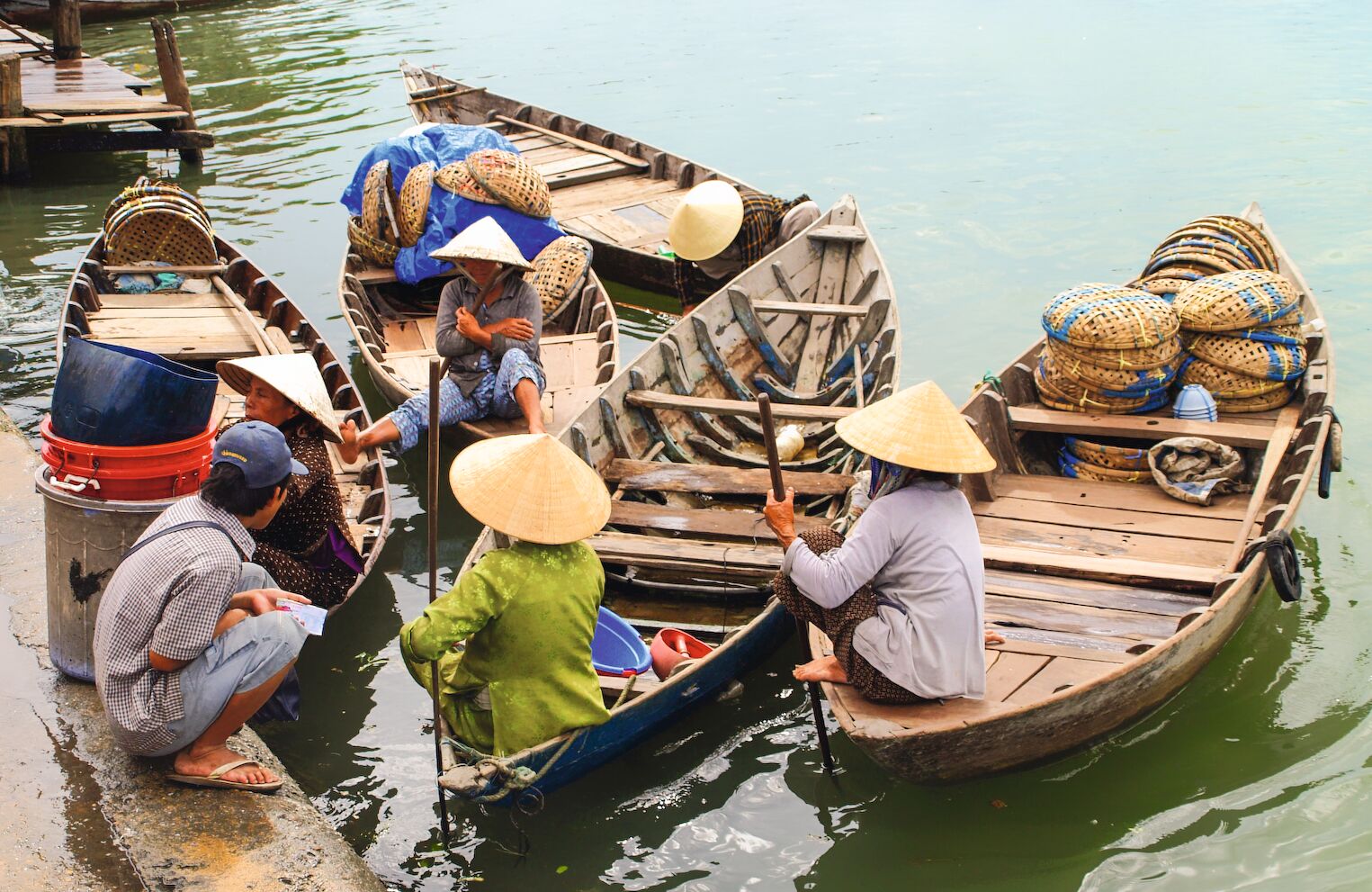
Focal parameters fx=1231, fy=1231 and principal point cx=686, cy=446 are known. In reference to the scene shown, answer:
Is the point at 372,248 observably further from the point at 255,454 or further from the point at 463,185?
the point at 255,454

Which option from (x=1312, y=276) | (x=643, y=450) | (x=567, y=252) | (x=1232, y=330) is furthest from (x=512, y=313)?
(x=1312, y=276)

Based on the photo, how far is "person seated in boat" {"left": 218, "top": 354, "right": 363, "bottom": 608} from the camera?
4.48 m

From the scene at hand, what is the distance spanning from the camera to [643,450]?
643 cm

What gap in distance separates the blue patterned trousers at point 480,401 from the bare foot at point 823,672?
258cm

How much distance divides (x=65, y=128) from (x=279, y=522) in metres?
9.80

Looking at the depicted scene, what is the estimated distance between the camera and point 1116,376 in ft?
19.5

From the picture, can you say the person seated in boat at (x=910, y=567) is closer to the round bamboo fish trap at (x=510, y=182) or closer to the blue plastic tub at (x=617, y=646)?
the blue plastic tub at (x=617, y=646)

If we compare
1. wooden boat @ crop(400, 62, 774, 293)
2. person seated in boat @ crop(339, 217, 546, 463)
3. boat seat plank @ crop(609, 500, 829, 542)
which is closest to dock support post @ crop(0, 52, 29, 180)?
wooden boat @ crop(400, 62, 774, 293)

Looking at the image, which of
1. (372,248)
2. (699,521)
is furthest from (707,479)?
(372,248)

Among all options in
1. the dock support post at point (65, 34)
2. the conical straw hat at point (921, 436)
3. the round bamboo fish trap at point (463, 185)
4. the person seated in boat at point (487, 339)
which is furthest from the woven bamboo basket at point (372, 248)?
the dock support post at point (65, 34)

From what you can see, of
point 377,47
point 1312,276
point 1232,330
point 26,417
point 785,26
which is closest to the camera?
point 1232,330

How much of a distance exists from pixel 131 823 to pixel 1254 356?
5.30m

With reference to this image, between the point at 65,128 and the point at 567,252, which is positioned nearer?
the point at 567,252

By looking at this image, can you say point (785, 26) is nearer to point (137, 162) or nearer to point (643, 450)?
point (137, 162)
